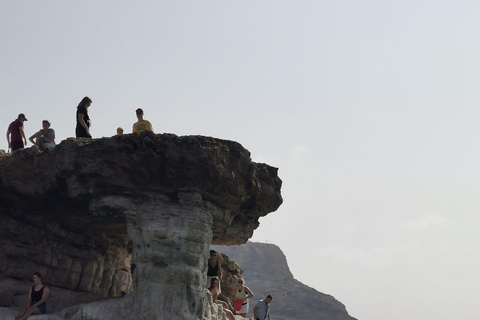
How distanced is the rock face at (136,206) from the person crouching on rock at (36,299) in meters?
1.17

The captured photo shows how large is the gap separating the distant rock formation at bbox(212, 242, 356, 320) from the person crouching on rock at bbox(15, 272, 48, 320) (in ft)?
123

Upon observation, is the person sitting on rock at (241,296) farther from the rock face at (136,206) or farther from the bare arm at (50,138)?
the bare arm at (50,138)

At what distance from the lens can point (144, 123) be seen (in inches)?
656

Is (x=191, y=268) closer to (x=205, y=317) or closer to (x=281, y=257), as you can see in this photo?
(x=205, y=317)

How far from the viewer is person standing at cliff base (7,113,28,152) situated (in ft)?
58.5

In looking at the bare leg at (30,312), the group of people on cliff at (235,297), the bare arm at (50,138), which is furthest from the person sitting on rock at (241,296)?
the bare arm at (50,138)

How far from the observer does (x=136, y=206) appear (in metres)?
15.2

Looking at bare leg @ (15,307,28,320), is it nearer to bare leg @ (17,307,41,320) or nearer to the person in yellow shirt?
bare leg @ (17,307,41,320)

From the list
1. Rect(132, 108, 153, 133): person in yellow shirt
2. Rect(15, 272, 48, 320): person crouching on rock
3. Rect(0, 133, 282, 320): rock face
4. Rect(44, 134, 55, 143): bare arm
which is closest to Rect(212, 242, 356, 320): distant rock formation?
Rect(0, 133, 282, 320): rock face

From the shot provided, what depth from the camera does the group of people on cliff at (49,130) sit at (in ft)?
54.2

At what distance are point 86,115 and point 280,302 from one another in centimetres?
4499

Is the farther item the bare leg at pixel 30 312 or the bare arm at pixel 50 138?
the bare arm at pixel 50 138

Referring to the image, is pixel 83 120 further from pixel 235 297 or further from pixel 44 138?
pixel 235 297

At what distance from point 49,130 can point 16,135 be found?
6.34 feet
